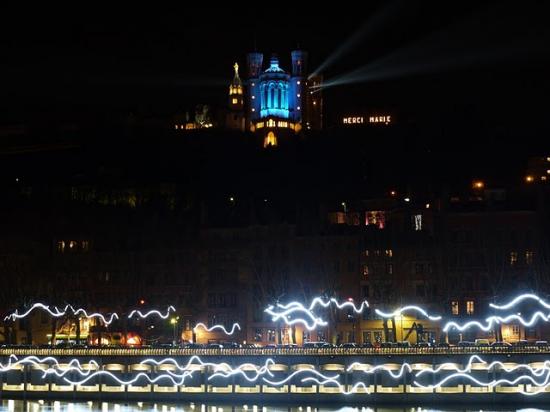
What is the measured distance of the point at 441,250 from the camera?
292ft

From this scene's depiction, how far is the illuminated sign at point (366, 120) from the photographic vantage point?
17400 centimetres

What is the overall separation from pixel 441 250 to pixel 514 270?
213 inches

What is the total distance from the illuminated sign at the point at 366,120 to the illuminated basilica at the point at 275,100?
5.46 metres

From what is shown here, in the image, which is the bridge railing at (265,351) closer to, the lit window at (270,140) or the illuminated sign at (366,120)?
the lit window at (270,140)

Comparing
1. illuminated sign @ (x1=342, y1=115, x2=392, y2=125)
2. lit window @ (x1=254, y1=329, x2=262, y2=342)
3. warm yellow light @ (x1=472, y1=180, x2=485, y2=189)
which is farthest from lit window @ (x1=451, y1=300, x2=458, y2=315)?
illuminated sign @ (x1=342, y1=115, x2=392, y2=125)

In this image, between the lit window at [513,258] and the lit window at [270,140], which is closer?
the lit window at [513,258]

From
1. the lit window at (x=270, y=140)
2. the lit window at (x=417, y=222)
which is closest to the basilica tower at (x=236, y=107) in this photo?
the lit window at (x=270, y=140)

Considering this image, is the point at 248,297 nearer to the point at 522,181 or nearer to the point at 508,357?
Answer: the point at 508,357

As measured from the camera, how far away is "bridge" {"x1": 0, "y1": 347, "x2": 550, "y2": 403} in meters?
65.4

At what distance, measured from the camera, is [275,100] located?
6841 inches

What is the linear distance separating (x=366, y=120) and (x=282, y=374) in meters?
109

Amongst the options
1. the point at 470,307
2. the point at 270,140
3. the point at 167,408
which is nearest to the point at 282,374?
the point at 167,408

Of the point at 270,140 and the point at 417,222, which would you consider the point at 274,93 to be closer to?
the point at 270,140

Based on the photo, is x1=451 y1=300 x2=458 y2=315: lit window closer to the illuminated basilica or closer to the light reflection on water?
the light reflection on water
